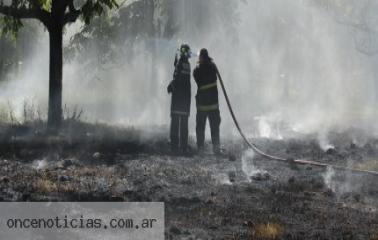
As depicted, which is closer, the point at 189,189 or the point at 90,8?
the point at 189,189

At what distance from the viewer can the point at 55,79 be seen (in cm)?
1312

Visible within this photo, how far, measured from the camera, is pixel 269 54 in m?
46.6

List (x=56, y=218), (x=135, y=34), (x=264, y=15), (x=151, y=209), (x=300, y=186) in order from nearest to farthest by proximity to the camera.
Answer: (x=56, y=218), (x=151, y=209), (x=300, y=186), (x=135, y=34), (x=264, y=15)

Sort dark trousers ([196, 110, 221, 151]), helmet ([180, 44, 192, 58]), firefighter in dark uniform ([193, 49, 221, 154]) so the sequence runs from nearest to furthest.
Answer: helmet ([180, 44, 192, 58])
firefighter in dark uniform ([193, 49, 221, 154])
dark trousers ([196, 110, 221, 151])

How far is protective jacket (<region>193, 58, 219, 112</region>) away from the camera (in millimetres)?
12047

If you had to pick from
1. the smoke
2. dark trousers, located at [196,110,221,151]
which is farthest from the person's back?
the smoke

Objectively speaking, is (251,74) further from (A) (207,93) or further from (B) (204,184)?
(B) (204,184)

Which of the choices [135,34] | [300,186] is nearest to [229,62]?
[135,34]

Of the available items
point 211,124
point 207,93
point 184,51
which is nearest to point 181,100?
point 207,93

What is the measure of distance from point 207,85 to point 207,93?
0.61 ft

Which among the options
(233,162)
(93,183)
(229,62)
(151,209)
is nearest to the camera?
(151,209)

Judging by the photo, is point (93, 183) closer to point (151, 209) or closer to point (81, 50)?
point (151, 209)

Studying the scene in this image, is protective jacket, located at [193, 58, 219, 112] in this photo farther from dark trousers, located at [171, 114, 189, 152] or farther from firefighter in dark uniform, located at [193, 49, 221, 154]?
dark trousers, located at [171, 114, 189, 152]

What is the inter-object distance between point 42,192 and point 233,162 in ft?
15.8
